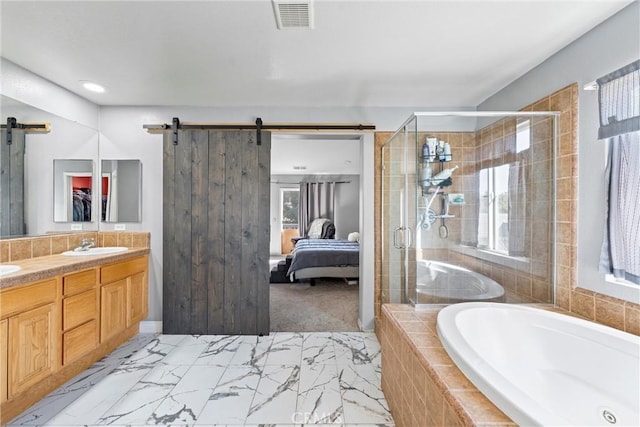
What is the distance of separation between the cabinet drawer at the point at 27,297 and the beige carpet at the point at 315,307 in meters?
1.92

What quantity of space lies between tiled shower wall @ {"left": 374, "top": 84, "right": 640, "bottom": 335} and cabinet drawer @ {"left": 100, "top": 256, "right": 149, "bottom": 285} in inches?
107

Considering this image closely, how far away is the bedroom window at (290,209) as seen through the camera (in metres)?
7.87

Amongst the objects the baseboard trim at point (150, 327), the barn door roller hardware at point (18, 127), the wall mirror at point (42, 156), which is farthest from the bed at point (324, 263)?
the barn door roller hardware at point (18, 127)

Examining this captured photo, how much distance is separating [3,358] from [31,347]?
166mm

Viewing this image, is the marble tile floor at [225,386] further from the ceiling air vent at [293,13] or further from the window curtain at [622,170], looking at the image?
the ceiling air vent at [293,13]

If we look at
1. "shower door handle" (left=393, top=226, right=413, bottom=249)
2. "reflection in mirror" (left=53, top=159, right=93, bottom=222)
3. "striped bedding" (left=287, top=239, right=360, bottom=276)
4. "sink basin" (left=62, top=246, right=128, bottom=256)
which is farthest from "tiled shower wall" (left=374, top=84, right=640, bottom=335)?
"reflection in mirror" (left=53, top=159, right=93, bottom=222)

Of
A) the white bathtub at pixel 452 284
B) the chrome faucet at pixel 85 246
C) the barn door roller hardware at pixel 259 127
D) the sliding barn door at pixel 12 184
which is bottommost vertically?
the white bathtub at pixel 452 284

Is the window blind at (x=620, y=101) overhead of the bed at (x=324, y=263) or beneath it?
overhead

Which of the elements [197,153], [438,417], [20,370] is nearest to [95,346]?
[20,370]

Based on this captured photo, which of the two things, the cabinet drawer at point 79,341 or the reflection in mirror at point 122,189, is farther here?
the reflection in mirror at point 122,189

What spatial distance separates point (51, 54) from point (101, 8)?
0.83 metres

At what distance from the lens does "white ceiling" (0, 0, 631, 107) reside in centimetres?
151

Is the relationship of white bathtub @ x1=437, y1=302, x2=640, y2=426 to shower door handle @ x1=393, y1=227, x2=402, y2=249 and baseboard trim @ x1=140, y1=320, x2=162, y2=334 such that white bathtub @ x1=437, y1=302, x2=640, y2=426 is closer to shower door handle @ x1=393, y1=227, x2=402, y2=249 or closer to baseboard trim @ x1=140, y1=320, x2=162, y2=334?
shower door handle @ x1=393, y1=227, x2=402, y2=249

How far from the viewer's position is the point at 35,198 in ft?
7.59
